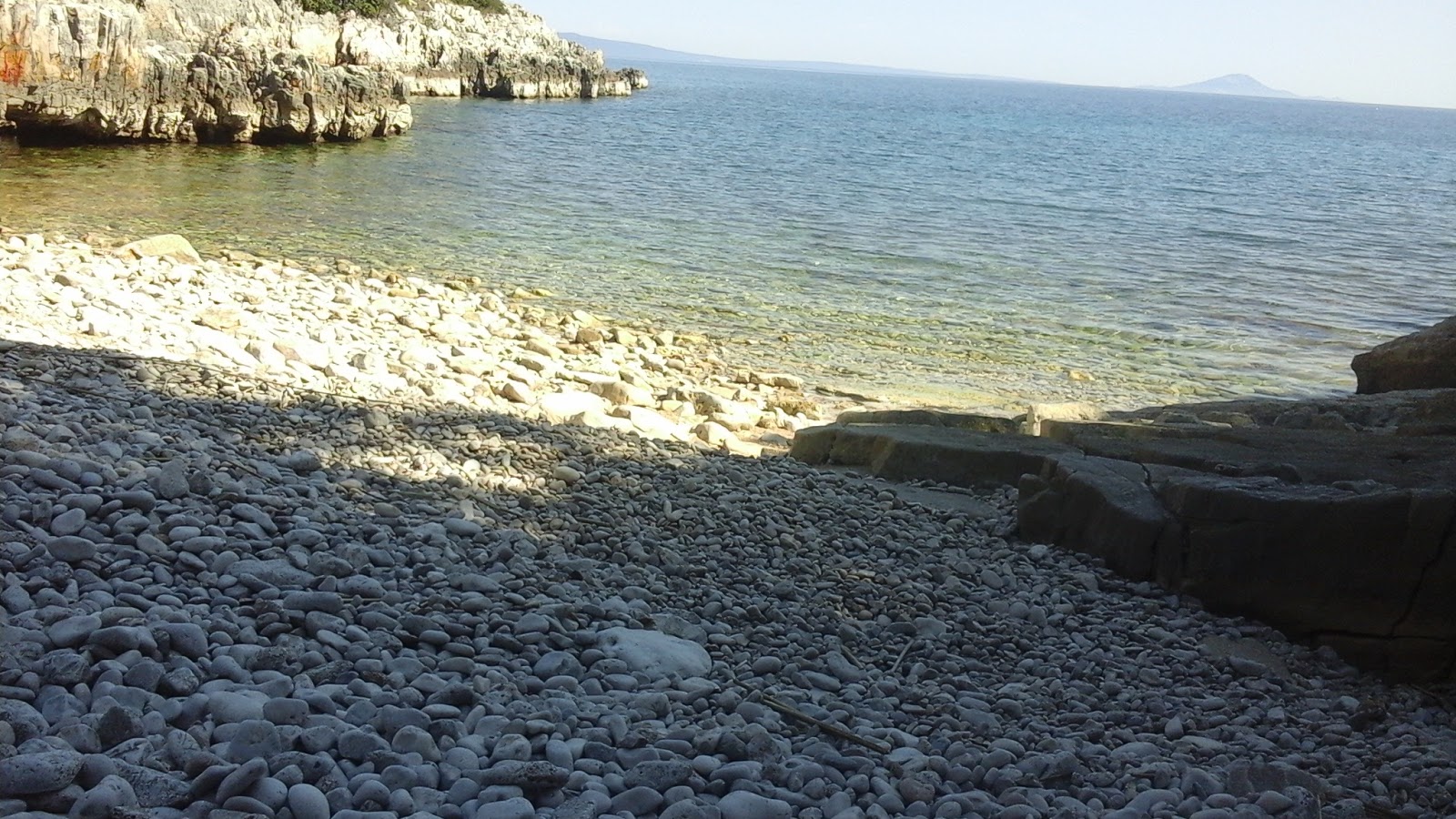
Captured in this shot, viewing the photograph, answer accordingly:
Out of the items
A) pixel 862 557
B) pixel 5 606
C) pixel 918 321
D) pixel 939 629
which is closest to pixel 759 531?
pixel 862 557

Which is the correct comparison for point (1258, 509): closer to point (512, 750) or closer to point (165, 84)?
point (512, 750)

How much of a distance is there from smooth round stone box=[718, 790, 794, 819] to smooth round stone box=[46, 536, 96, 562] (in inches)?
89.4

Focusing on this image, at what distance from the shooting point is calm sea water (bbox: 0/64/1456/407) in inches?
484

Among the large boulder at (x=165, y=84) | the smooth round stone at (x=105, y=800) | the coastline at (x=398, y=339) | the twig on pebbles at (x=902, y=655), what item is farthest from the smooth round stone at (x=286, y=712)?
the large boulder at (x=165, y=84)

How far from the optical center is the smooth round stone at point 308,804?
8.34 ft

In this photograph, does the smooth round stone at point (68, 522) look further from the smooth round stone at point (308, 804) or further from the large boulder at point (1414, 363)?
the large boulder at point (1414, 363)

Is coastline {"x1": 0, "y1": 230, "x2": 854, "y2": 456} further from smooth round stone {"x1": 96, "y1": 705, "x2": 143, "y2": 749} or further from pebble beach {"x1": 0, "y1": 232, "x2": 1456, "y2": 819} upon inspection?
smooth round stone {"x1": 96, "y1": 705, "x2": 143, "y2": 749}

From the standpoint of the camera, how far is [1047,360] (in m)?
12.0

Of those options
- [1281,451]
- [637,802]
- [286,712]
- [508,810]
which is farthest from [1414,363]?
[286,712]

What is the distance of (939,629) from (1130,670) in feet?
2.43

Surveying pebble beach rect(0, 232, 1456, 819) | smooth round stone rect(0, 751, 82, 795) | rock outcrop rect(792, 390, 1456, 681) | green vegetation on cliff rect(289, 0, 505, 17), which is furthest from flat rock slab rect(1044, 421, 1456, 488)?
green vegetation on cliff rect(289, 0, 505, 17)

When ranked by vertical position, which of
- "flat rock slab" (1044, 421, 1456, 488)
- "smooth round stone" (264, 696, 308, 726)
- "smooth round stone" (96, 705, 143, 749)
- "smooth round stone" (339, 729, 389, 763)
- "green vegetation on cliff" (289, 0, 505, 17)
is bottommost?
"smooth round stone" (339, 729, 389, 763)

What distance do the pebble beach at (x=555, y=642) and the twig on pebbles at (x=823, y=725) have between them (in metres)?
0.02

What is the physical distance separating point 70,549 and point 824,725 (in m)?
2.51
